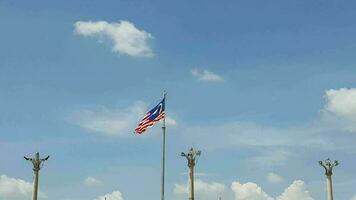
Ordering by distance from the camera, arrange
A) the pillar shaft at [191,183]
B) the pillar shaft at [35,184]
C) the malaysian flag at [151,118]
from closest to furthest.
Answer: the malaysian flag at [151,118], the pillar shaft at [191,183], the pillar shaft at [35,184]

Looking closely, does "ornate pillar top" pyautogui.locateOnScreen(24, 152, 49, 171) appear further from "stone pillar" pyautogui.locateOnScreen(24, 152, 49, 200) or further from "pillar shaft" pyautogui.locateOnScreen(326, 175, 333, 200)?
"pillar shaft" pyautogui.locateOnScreen(326, 175, 333, 200)

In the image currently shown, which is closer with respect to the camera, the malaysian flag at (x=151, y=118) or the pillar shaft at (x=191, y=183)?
the malaysian flag at (x=151, y=118)

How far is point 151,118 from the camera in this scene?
141 feet

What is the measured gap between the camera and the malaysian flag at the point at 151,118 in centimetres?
4280

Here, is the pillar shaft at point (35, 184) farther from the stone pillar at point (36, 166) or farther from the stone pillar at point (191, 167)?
the stone pillar at point (191, 167)

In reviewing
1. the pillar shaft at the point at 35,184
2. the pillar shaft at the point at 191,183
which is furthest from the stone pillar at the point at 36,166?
the pillar shaft at the point at 191,183

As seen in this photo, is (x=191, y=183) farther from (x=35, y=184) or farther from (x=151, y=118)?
(x=35, y=184)

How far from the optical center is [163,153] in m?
40.8

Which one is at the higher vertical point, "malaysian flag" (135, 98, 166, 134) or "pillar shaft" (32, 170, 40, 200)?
"malaysian flag" (135, 98, 166, 134)

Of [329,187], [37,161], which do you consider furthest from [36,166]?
[329,187]

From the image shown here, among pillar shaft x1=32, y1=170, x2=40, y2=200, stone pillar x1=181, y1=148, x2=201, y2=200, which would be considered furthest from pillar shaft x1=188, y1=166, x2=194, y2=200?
pillar shaft x1=32, y1=170, x2=40, y2=200

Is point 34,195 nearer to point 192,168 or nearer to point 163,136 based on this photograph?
point 192,168

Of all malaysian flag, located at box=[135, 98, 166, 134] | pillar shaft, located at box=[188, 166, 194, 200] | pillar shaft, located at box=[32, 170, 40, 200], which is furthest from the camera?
pillar shaft, located at box=[32, 170, 40, 200]

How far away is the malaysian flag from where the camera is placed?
140ft
